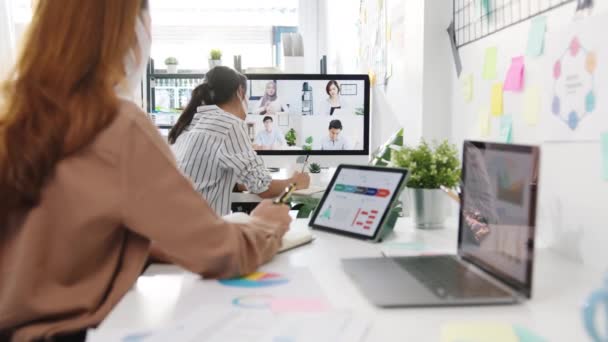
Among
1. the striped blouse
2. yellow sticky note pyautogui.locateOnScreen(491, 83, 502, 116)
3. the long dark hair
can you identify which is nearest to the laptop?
yellow sticky note pyautogui.locateOnScreen(491, 83, 502, 116)

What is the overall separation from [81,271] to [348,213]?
0.64 metres

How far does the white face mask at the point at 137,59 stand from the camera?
3.13ft

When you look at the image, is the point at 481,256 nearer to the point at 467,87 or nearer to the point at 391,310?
the point at 391,310

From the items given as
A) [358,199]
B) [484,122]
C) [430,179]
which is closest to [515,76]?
[484,122]

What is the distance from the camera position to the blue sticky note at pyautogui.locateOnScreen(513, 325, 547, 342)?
2.15 ft

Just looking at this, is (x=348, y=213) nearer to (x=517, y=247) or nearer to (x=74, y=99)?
(x=517, y=247)

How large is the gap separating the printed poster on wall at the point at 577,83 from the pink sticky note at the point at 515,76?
10 centimetres

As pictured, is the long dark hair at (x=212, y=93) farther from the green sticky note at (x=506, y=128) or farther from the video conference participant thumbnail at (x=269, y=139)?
the green sticky note at (x=506, y=128)

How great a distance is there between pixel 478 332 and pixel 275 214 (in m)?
0.57

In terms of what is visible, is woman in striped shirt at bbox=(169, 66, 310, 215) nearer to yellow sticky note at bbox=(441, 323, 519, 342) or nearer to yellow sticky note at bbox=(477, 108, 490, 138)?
yellow sticky note at bbox=(477, 108, 490, 138)

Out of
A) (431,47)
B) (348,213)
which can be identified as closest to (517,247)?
(348,213)

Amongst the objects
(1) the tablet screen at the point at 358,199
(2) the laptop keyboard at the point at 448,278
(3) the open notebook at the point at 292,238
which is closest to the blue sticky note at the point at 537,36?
(1) the tablet screen at the point at 358,199

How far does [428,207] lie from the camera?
1.36 meters

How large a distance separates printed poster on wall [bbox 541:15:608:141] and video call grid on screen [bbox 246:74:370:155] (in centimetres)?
135
